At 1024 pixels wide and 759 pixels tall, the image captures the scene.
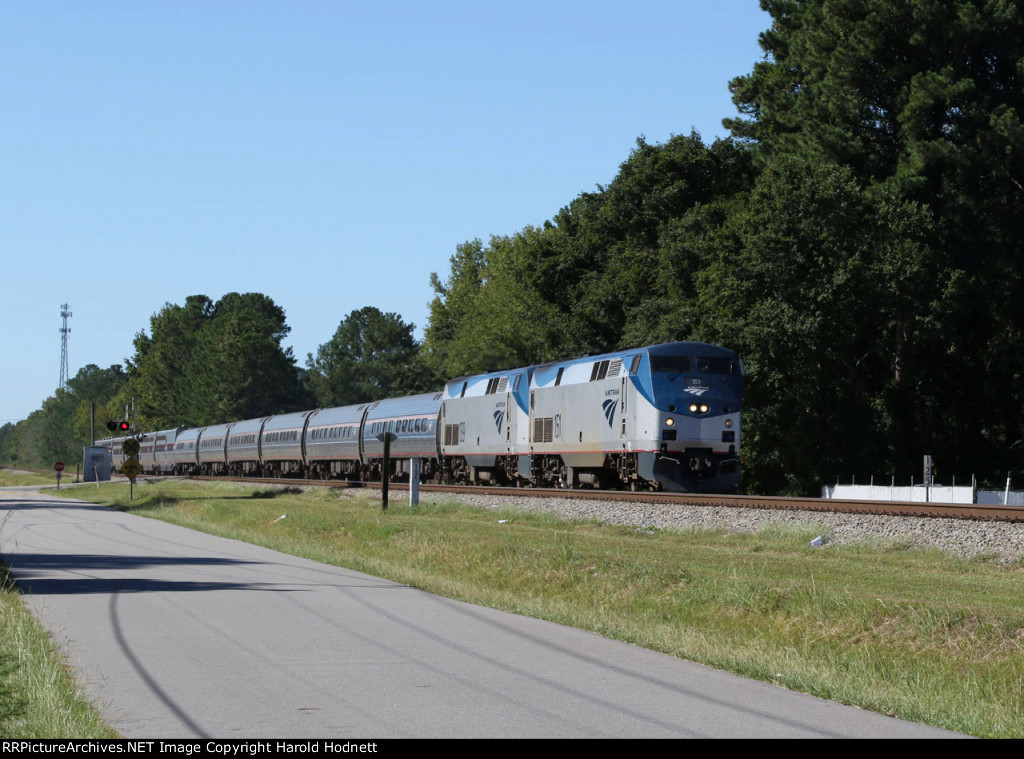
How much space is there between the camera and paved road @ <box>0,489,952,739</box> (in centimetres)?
866

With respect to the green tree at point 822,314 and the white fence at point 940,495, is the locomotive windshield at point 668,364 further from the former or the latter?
the green tree at point 822,314

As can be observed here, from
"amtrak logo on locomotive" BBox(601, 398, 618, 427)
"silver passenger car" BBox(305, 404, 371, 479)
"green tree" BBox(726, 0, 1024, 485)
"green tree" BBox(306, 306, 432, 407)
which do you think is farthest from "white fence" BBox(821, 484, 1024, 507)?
"green tree" BBox(306, 306, 432, 407)

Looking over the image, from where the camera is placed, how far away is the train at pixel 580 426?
110ft

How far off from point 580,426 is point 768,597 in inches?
798

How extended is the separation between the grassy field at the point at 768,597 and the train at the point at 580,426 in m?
4.18

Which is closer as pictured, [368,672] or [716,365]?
[368,672]

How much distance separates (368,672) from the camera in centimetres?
1084

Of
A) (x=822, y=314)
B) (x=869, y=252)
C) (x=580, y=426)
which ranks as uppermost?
(x=869, y=252)

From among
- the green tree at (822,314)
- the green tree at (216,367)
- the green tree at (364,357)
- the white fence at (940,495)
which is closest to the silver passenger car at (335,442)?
the green tree at (822,314)

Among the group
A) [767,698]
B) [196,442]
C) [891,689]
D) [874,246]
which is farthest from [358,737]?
[196,442]

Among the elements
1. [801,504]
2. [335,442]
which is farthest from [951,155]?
[335,442]

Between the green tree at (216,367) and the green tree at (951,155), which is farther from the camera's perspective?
the green tree at (216,367)

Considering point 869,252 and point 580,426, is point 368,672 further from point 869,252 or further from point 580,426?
point 869,252

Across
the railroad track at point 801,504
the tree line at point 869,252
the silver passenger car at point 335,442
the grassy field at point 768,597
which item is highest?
the tree line at point 869,252
